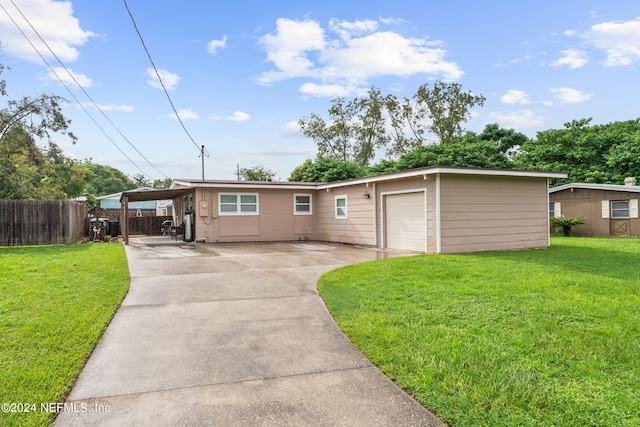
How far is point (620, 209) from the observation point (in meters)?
17.8

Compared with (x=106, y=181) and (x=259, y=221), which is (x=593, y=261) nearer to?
(x=259, y=221)

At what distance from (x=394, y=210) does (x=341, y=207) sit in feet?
10.1

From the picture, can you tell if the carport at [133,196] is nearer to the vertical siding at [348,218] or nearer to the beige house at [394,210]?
the beige house at [394,210]

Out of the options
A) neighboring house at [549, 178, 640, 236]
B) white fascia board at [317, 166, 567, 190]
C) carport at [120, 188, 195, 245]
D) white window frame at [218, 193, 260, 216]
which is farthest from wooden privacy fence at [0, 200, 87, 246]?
neighboring house at [549, 178, 640, 236]

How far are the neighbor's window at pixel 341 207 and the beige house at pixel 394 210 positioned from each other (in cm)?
4

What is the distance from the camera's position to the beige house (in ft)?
35.1

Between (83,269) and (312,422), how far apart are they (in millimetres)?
7029

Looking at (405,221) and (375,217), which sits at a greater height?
(375,217)

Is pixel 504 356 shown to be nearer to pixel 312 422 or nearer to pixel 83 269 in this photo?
pixel 312 422

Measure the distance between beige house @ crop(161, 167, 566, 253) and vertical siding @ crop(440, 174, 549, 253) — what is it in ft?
0.09

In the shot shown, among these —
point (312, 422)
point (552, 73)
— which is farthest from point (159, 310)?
point (552, 73)

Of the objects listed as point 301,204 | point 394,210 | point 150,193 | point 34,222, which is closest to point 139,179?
point 150,193

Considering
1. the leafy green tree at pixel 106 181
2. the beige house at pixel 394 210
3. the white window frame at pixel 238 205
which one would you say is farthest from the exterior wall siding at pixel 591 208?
the leafy green tree at pixel 106 181

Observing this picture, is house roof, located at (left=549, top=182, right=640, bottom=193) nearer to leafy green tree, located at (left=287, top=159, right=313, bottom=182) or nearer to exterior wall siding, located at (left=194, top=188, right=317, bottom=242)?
exterior wall siding, located at (left=194, top=188, right=317, bottom=242)
